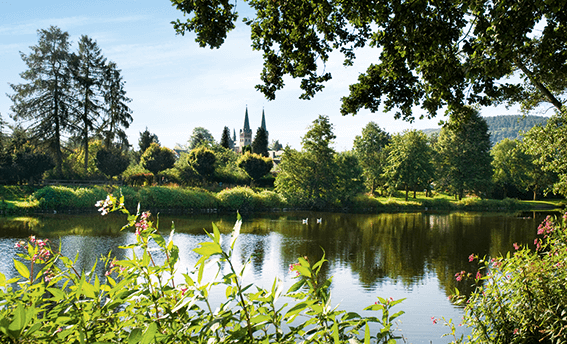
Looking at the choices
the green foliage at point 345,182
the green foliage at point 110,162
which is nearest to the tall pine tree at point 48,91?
the green foliage at point 110,162

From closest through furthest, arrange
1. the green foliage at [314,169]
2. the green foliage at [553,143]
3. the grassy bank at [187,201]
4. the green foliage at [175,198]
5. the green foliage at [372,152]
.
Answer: the green foliage at [553,143], the grassy bank at [187,201], the green foliage at [175,198], the green foliage at [314,169], the green foliage at [372,152]

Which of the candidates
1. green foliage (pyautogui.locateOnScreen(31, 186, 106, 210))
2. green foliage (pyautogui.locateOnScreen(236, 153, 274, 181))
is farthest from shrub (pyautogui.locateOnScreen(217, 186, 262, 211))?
green foliage (pyautogui.locateOnScreen(31, 186, 106, 210))

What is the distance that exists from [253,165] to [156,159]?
31.3 ft

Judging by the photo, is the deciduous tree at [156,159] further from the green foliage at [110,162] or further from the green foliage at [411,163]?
the green foliage at [411,163]

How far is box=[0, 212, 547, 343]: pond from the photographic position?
31.9ft

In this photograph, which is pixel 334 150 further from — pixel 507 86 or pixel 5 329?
pixel 5 329

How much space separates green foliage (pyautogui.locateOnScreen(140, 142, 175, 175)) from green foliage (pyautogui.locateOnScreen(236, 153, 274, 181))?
7.38 metres

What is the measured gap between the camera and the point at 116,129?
37344mm

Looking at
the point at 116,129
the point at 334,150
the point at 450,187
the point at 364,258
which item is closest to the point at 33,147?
the point at 116,129

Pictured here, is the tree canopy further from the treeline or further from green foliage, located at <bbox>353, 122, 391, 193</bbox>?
green foliage, located at <bbox>353, 122, 391, 193</bbox>

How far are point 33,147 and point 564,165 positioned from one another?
3666 cm

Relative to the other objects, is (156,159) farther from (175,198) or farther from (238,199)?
Answer: (238,199)

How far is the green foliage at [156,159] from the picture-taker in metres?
36.0

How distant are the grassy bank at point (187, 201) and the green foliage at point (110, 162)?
4.19m
